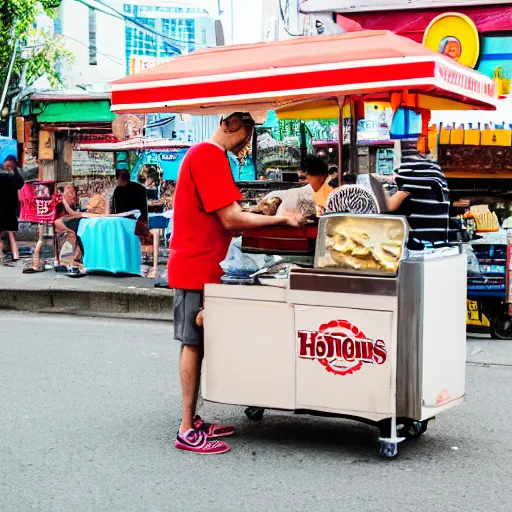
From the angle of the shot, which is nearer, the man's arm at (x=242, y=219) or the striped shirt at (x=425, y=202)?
the man's arm at (x=242, y=219)

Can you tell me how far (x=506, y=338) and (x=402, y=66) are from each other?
508cm

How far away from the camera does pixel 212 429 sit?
5.67 meters

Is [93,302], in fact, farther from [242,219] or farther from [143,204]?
[242,219]

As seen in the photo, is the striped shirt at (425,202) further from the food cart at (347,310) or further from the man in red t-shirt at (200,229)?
the man in red t-shirt at (200,229)

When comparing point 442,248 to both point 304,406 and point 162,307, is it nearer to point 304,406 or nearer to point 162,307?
point 304,406

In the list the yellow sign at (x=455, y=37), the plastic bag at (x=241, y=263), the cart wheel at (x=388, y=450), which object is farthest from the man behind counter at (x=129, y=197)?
the cart wheel at (x=388, y=450)

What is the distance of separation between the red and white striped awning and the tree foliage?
48.5ft

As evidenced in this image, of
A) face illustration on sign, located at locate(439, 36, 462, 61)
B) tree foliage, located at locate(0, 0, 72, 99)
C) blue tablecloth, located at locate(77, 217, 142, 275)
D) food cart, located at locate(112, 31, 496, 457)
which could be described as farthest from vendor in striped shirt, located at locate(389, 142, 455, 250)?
tree foliage, located at locate(0, 0, 72, 99)

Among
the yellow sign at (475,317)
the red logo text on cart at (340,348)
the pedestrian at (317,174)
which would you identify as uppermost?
the pedestrian at (317,174)

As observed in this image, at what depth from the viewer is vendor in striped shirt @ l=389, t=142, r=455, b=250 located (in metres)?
5.68

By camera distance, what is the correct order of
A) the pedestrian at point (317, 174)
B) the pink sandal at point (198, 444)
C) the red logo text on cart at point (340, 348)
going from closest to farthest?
the red logo text on cart at point (340, 348) → the pink sandal at point (198, 444) → the pedestrian at point (317, 174)

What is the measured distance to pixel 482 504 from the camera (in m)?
4.56

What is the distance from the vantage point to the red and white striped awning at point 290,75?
17.7 ft

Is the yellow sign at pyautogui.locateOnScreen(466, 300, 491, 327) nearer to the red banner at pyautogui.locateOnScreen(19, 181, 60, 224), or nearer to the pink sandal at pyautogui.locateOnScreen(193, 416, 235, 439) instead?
the pink sandal at pyautogui.locateOnScreen(193, 416, 235, 439)
